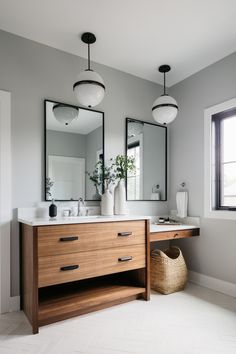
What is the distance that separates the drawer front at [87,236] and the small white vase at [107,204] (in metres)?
0.33

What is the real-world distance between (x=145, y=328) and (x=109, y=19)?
2596mm

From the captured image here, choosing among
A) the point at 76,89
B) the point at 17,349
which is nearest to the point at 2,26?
the point at 76,89

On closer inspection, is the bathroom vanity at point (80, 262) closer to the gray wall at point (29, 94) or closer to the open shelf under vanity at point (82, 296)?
the open shelf under vanity at point (82, 296)

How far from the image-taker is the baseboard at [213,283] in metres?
2.55

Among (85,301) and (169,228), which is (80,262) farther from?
(169,228)

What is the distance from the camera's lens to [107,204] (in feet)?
8.52

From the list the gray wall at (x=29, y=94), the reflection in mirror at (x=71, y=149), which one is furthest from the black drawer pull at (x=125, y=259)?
the gray wall at (x=29, y=94)

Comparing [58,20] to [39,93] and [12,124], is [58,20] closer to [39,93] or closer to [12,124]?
[39,93]

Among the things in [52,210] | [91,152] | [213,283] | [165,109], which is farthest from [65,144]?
[213,283]

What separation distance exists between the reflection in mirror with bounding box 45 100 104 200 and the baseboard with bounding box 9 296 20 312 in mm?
943

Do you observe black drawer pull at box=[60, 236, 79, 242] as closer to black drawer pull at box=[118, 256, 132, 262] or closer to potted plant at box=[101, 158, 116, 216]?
black drawer pull at box=[118, 256, 132, 262]

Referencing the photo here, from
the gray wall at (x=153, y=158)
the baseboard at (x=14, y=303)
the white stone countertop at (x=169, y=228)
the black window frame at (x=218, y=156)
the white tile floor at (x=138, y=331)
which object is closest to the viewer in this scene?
the white tile floor at (x=138, y=331)

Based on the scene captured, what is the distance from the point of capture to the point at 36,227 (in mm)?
1868

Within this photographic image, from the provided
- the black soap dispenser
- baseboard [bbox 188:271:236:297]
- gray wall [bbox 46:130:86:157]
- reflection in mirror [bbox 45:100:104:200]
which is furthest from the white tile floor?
gray wall [bbox 46:130:86:157]
